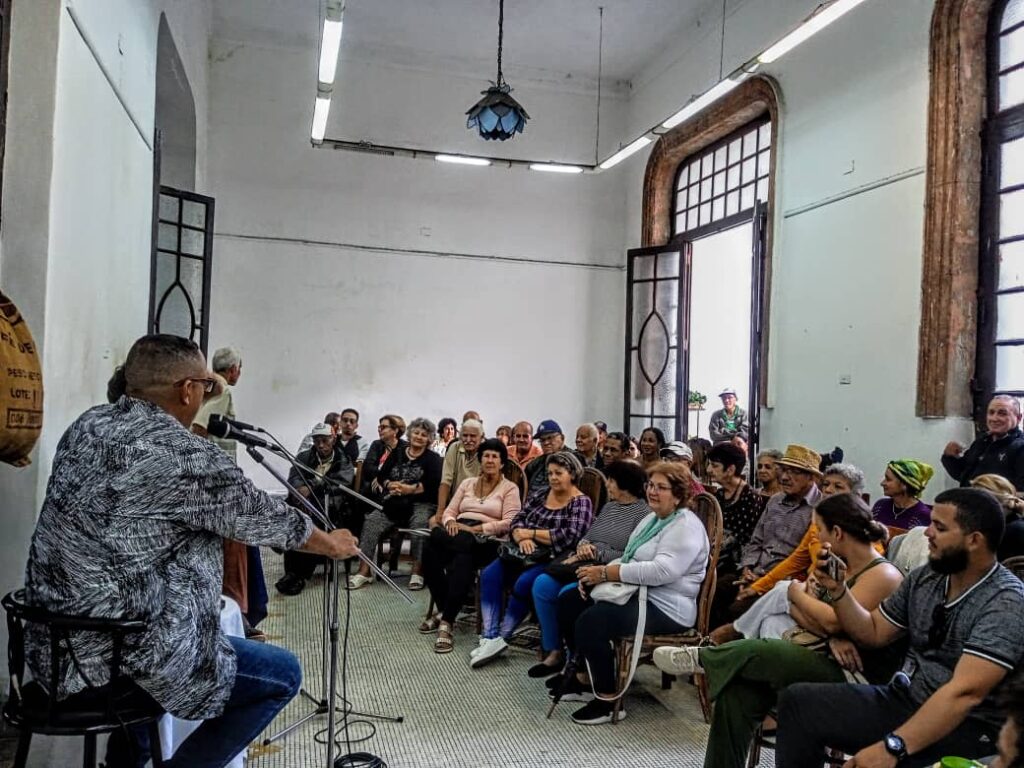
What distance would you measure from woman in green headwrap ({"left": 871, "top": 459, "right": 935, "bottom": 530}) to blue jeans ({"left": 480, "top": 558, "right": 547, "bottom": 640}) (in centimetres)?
159

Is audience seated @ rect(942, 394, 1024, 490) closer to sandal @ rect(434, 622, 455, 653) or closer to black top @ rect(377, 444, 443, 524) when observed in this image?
sandal @ rect(434, 622, 455, 653)

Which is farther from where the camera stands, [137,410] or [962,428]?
[962,428]

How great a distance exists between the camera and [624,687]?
10.6 feet

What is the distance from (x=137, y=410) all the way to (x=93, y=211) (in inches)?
69.4

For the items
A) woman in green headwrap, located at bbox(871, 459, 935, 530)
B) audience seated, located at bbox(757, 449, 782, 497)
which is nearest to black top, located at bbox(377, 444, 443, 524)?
audience seated, located at bbox(757, 449, 782, 497)

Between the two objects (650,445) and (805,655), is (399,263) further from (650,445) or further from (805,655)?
(805,655)

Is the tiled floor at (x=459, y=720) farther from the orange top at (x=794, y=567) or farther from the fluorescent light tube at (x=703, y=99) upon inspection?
the fluorescent light tube at (x=703, y=99)

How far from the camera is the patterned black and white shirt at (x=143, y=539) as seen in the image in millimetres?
1760

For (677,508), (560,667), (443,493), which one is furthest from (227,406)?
(677,508)

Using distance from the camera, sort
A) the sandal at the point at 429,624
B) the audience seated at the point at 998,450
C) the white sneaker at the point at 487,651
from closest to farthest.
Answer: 1. the white sneaker at the point at 487,651
2. the audience seated at the point at 998,450
3. the sandal at the point at 429,624

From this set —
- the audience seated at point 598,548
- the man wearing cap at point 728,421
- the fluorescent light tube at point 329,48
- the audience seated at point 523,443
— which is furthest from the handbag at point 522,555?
the man wearing cap at point 728,421

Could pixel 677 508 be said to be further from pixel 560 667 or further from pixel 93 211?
pixel 93 211

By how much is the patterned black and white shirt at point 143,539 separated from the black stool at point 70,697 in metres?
0.03

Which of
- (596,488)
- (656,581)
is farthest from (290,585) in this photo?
(656,581)
